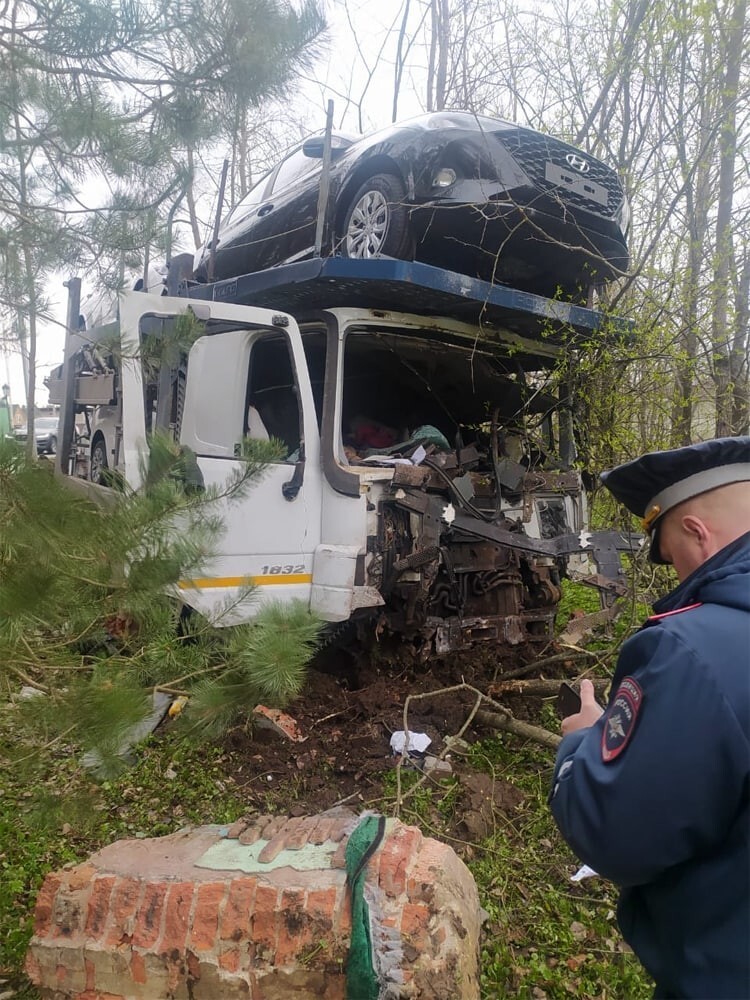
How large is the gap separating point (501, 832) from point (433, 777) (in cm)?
47

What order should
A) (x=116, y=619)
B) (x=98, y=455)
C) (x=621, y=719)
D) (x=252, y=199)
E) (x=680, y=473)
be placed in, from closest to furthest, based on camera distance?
(x=621, y=719) < (x=680, y=473) < (x=116, y=619) < (x=98, y=455) < (x=252, y=199)

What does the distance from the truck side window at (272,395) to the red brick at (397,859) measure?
256 centimetres

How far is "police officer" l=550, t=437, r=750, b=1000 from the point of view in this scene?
3.50 feet

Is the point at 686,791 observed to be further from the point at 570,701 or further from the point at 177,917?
the point at 177,917

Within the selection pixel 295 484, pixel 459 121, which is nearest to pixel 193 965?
pixel 295 484

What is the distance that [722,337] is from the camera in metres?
5.28

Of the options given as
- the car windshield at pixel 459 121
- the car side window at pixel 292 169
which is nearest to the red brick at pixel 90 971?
the car windshield at pixel 459 121

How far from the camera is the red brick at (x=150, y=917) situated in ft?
6.19

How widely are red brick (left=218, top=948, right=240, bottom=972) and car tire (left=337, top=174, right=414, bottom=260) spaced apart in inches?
138

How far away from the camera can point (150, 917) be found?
75.3 inches

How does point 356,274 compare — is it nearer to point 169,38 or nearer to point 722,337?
point 169,38

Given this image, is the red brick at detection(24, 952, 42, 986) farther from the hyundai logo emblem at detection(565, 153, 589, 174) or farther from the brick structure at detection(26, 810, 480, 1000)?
the hyundai logo emblem at detection(565, 153, 589, 174)

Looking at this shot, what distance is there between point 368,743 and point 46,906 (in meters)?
1.94

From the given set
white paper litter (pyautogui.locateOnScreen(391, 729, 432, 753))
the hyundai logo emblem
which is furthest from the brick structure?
the hyundai logo emblem
